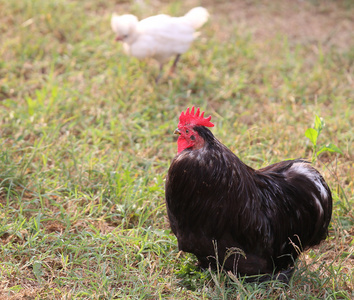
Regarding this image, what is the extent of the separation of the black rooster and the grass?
0.58ft

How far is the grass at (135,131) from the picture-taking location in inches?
123

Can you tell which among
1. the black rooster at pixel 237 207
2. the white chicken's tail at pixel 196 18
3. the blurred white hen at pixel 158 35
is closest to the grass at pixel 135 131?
the black rooster at pixel 237 207

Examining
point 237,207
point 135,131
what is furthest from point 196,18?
point 237,207

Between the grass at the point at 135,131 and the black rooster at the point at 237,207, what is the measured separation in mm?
176

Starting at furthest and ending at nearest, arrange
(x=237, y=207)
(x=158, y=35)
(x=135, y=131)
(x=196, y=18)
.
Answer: (x=196, y=18) → (x=158, y=35) → (x=135, y=131) → (x=237, y=207)

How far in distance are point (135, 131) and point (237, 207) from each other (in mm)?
2220

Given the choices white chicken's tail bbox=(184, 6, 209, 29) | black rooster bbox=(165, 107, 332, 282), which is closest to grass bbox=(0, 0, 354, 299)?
black rooster bbox=(165, 107, 332, 282)

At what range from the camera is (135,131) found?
15.8 feet

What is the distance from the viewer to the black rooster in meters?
2.79

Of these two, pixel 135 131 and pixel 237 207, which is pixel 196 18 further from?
pixel 237 207

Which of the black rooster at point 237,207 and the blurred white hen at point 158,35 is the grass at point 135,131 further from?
the blurred white hen at point 158,35

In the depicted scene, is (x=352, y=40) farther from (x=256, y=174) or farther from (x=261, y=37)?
(x=256, y=174)

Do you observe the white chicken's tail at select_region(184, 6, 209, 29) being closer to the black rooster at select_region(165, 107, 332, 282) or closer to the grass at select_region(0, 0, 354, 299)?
the grass at select_region(0, 0, 354, 299)

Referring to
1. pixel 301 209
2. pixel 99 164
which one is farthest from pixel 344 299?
pixel 99 164
